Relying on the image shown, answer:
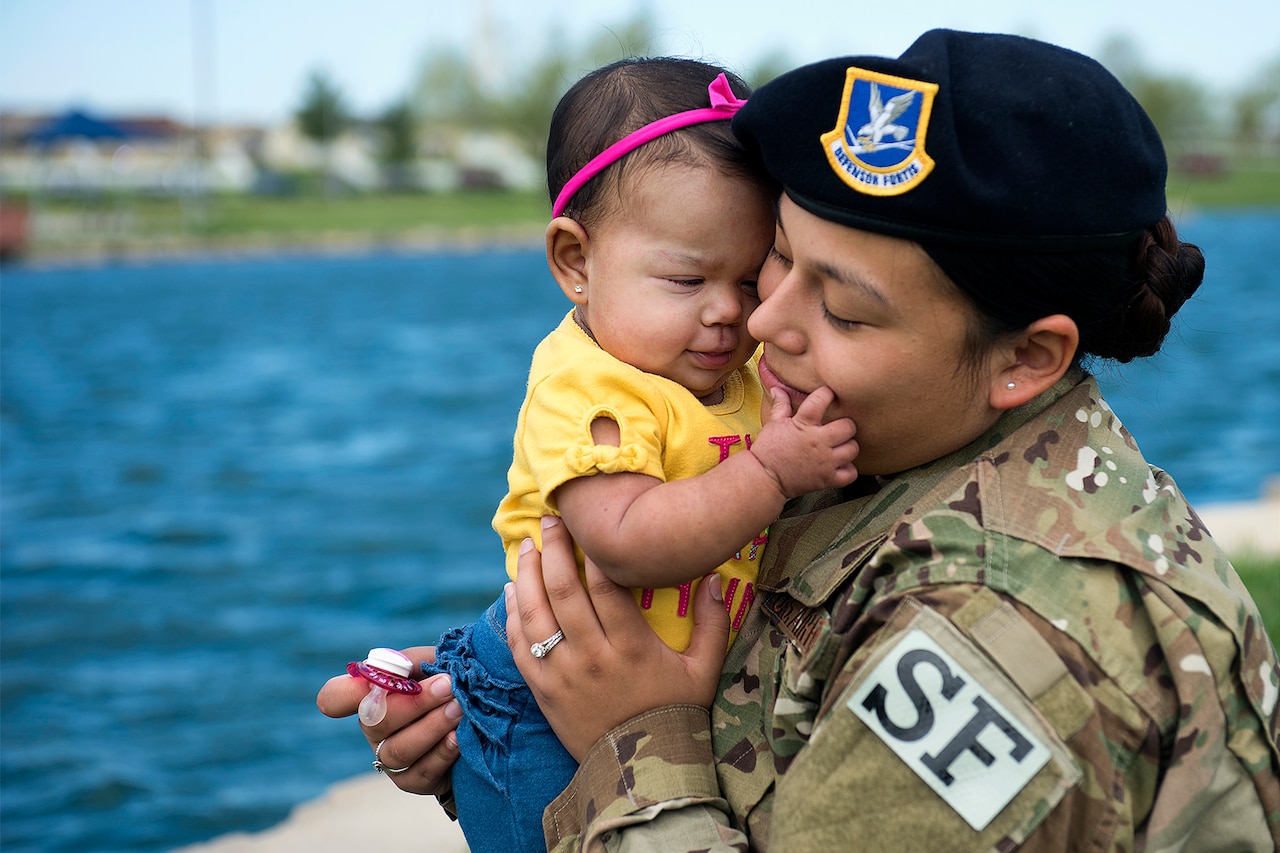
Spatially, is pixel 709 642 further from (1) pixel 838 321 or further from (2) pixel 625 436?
(1) pixel 838 321

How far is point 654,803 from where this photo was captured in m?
1.89

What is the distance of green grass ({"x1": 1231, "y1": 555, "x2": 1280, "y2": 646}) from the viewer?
4348mm

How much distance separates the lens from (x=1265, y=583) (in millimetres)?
4742

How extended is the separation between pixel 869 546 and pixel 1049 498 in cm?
27

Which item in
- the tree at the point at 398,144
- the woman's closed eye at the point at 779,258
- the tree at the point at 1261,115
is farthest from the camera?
the tree at the point at 1261,115

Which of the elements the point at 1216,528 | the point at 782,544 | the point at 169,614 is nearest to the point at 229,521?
the point at 169,614

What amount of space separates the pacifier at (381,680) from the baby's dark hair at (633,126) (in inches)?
34.3

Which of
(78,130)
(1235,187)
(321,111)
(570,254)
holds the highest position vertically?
(321,111)

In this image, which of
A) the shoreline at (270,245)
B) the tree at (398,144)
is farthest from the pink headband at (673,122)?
the tree at (398,144)

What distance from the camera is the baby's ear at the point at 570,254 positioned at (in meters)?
2.25

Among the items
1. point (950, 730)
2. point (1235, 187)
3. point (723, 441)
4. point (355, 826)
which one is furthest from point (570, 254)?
point (1235, 187)

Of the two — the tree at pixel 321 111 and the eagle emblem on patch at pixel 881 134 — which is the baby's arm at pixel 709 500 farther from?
the tree at pixel 321 111

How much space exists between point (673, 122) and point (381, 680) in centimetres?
112

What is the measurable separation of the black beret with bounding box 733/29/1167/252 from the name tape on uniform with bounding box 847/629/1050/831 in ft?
1.75
